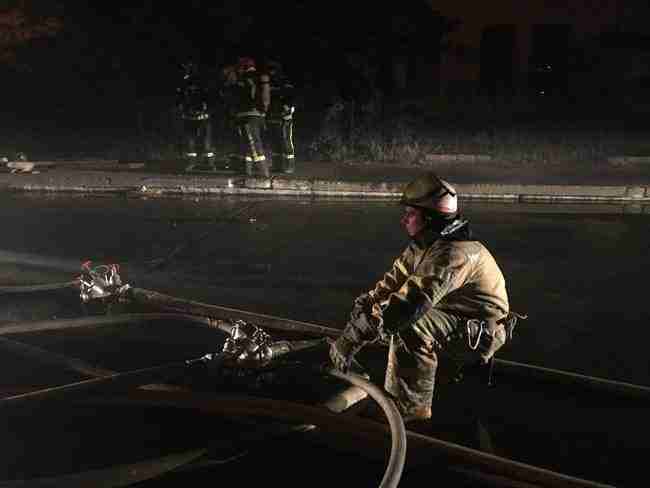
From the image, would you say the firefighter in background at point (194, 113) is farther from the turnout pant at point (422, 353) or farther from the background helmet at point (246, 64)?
the turnout pant at point (422, 353)

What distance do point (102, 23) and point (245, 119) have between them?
298 inches

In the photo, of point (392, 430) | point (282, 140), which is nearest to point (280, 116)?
point (282, 140)

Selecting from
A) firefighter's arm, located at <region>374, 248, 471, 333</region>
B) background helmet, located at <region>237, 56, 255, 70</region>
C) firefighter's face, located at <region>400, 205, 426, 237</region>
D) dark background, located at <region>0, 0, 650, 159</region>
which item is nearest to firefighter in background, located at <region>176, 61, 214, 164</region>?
background helmet, located at <region>237, 56, 255, 70</region>

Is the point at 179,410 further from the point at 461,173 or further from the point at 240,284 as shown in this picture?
the point at 461,173

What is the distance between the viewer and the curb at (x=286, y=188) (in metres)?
11.1

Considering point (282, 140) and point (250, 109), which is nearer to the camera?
point (250, 109)

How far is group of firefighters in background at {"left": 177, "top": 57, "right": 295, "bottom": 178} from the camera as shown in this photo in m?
11.2

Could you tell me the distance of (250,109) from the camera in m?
11.2

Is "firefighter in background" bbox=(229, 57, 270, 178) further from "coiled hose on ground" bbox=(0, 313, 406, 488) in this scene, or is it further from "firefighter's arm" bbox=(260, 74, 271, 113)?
"coiled hose on ground" bbox=(0, 313, 406, 488)

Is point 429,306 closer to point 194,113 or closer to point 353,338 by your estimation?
point 353,338

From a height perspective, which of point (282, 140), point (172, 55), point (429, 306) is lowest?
point (429, 306)

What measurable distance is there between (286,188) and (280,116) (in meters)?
1.21

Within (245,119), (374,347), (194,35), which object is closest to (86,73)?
(194,35)

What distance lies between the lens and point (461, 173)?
12.4 metres
